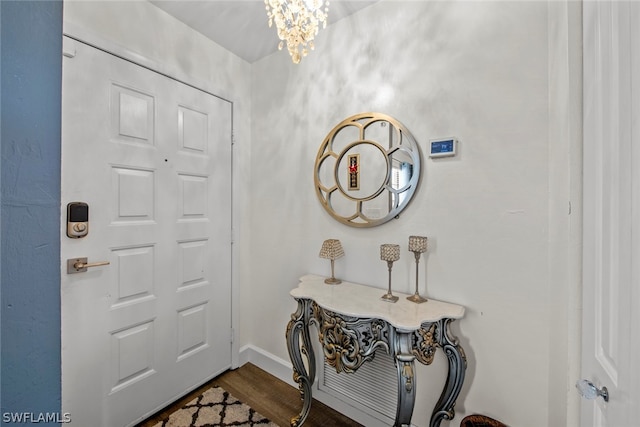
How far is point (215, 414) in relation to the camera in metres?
1.74

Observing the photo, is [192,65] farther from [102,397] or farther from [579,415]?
[579,415]

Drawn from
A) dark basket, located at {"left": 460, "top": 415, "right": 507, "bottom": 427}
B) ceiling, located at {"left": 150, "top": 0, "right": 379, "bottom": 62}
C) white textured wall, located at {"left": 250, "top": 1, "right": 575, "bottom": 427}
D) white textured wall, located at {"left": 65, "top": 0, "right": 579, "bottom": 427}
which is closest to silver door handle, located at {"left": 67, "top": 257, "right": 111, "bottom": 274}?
white textured wall, located at {"left": 65, "top": 0, "right": 579, "bottom": 427}

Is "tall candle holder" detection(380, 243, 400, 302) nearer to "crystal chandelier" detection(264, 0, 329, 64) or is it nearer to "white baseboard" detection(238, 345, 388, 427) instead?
"white baseboard" detection(238, 345, 388, 427)

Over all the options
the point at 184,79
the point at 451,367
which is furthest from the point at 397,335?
the point at 184,79

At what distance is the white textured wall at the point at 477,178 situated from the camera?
4.01 ft

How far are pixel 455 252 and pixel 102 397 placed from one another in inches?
81.6

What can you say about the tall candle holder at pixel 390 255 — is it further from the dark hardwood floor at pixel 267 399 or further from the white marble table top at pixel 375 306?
the dark hardwood floor at pixel 267 399

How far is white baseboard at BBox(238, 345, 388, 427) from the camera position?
1.68m

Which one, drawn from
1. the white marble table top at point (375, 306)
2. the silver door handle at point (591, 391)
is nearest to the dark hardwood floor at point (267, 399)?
the white marble table top at point (375, 306)

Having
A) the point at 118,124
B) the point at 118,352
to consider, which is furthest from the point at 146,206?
the point at 118,352

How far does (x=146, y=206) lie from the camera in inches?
67.6

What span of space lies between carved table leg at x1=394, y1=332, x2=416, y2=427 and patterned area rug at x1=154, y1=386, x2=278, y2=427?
886mm

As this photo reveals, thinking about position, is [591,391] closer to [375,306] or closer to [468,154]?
[375,306]

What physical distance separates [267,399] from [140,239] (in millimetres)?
1351
